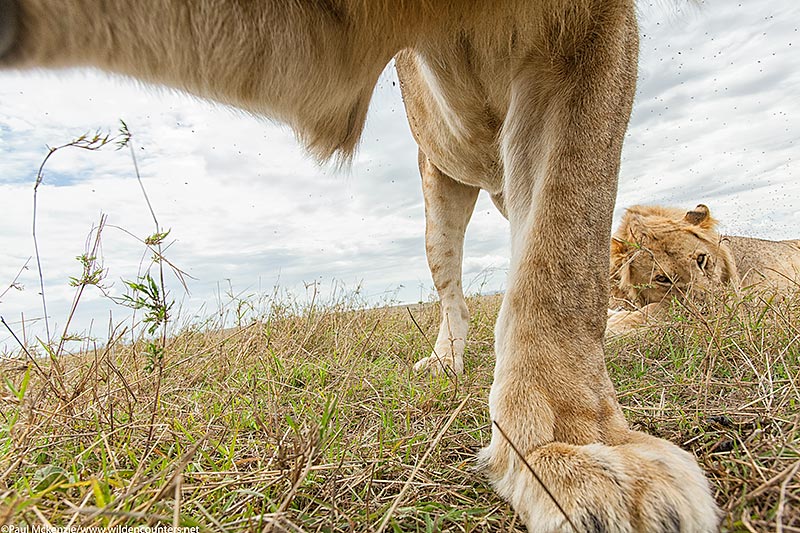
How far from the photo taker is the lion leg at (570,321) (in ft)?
3.99

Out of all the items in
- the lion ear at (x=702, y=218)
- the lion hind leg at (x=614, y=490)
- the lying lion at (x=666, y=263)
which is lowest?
the lion hind leg at (x=614, y=490)

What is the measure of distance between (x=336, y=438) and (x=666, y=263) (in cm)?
299

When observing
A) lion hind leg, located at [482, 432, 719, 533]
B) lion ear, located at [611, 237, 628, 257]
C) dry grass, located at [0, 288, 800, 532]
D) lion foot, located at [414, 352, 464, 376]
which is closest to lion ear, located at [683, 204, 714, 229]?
lion ear, located at [611, 237, 628, 257]

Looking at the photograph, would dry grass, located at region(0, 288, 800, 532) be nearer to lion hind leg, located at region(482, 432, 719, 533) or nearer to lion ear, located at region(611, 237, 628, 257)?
lion hind leg, located at region(482, 432, 719, 533)

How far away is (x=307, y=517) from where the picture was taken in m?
1.26

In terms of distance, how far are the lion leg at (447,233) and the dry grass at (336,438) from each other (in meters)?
0.86

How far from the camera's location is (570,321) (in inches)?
64.7

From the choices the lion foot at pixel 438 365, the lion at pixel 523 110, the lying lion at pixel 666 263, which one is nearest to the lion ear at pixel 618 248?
the lying lion at pixel 666 263

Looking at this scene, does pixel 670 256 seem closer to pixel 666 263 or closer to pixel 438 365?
pixel 666 263

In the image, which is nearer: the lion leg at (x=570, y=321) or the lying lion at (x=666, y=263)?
the lion leg at (x=570, y=321)

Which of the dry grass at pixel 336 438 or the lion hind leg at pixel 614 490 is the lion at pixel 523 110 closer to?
the lion hind leg at pixel 614 490

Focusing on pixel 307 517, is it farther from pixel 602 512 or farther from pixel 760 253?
pixel 760 253

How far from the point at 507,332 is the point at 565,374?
221mm

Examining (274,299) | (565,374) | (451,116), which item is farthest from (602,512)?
(274,299)
